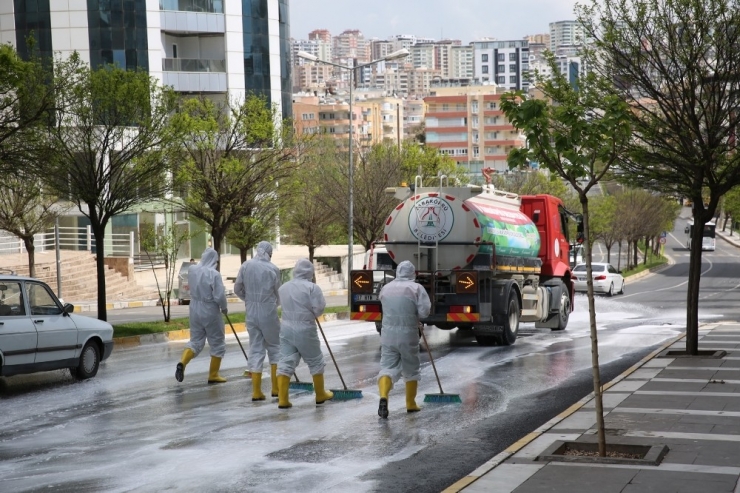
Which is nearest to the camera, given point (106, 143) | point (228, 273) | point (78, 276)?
point (106, 143)

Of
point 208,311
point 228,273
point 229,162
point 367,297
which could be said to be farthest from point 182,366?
point 228,273

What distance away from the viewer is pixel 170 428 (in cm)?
1193

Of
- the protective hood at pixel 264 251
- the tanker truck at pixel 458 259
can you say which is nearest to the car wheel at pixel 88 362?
the protective hood at pixel 264 251

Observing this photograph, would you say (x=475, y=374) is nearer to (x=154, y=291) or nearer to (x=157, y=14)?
(x=154, y=291)

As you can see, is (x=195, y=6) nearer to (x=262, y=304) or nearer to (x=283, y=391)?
(x=262, y=304)

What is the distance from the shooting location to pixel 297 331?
13250 millimetres

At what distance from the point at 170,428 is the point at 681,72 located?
10131 mm

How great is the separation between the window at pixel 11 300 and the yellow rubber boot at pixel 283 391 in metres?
4.45

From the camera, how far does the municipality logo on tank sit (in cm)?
2086

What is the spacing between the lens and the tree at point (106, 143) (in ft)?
79.3

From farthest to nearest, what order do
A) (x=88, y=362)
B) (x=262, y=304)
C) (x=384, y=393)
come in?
(x=88, y=362) < (x=262, y=304) < (x=384, y=393)

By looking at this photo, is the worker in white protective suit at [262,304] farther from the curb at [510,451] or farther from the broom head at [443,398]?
the curb at [510,451]

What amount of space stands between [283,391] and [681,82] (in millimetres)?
8577

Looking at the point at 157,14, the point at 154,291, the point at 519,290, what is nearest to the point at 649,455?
the point at 519,290
